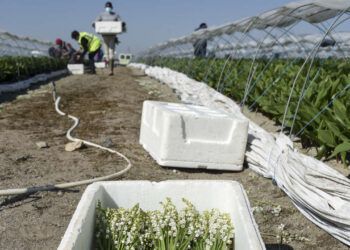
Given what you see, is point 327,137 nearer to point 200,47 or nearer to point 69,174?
point 69,174

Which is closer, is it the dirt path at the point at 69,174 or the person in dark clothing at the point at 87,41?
the dirt path at the point at 69,174

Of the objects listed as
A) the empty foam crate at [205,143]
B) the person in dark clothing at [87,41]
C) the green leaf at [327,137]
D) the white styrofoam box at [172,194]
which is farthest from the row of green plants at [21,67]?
the white styrofoam box at [172,194]

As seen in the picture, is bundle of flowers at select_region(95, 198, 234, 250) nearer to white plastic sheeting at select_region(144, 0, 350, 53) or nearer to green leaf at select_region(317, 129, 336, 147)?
green leaf at select_region(317, 129, 336, 147)

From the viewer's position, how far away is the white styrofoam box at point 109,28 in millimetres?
19031

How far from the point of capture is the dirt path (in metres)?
2.76

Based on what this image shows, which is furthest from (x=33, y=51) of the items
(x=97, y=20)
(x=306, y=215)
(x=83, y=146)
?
(x=306, y=215)

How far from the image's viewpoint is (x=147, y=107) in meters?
4.69

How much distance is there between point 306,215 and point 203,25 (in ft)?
45.4

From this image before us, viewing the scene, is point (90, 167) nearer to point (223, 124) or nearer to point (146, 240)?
point (223, 124)

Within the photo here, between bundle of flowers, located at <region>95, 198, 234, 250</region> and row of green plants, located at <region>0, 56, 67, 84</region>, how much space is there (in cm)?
861

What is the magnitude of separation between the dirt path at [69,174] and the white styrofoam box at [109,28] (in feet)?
40.9

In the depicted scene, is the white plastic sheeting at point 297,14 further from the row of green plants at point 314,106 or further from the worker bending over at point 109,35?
the worker bending over at point 109,35

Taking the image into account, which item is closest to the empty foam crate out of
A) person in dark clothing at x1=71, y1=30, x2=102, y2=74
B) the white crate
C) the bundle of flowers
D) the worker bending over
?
the bundle of flowers

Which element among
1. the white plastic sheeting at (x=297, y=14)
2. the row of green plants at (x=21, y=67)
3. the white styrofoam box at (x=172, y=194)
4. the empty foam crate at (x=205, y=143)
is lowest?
Answer: the row of green plants at (x=21, y=67)
